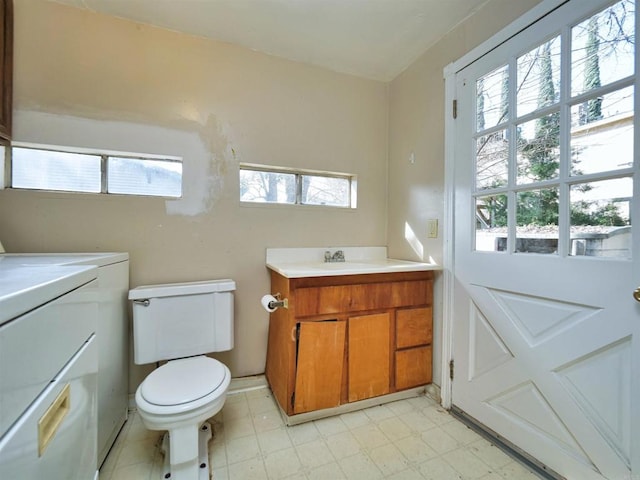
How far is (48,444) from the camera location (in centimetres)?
57

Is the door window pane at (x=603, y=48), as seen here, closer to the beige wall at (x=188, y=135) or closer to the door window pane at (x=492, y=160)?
the door window pane at (x=492, y=160)

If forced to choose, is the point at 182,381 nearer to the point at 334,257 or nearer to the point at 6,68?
the point at 334,257

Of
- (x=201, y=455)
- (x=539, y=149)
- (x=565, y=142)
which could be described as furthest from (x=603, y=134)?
(x=201, y=455)

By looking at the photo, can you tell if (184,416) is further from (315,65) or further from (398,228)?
(315,65)

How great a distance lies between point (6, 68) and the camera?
1.37 m

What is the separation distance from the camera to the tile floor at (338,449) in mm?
1230

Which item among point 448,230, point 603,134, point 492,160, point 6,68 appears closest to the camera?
point 603,134

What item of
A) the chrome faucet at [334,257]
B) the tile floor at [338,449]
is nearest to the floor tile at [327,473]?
the tile floor at [338,449]

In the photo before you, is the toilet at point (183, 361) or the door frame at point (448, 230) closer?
the toilet at point (183, 361)

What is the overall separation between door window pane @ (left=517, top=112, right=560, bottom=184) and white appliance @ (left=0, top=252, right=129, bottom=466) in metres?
2.02

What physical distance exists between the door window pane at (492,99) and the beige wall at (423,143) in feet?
0.77

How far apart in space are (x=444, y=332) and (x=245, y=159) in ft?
5.77

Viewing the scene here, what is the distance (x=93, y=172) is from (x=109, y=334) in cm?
99

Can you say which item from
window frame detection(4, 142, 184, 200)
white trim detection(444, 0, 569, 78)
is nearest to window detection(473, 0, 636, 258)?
white trim detection(444, 0, 569, 78)
